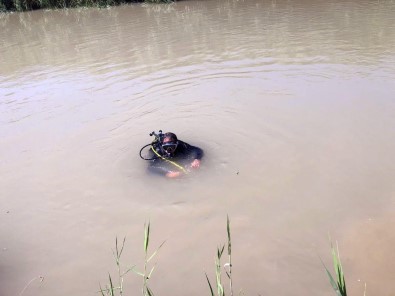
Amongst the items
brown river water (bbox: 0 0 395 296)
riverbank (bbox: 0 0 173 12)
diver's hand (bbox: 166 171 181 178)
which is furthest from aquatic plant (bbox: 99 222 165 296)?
riverbank (bbox: 0 0 173 12)

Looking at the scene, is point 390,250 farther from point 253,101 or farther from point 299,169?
point 253,101

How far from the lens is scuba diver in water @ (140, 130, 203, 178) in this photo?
18.4 feet

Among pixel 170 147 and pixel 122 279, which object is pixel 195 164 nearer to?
pixel 170 147

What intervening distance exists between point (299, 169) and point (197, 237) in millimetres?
1936

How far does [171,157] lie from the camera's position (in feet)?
19.0

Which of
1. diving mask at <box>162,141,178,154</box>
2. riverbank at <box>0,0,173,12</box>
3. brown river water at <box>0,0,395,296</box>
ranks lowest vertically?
brown river water at <box>0,0,395,296</box>

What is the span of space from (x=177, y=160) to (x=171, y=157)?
0.12 m

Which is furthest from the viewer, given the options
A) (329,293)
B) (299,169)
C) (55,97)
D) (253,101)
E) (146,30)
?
(146,30)

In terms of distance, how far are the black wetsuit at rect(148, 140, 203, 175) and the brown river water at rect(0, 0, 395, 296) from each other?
0.79 ft

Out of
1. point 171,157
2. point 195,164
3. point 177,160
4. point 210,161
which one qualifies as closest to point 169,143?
point 171,157

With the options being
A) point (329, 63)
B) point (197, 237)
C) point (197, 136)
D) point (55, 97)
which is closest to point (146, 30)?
point (55, 97)

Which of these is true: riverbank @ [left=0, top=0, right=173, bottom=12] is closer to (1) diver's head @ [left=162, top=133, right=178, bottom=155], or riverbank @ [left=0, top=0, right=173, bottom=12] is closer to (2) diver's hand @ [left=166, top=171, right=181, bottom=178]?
(1) diver's head @ [left=162, top=133, right=178, bottom=155]

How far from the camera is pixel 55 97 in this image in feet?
29.7

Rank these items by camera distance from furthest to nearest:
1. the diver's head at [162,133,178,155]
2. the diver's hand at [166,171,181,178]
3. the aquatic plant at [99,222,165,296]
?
the diver's hand at [166,171,181,178] < the diver's head at [162,133,178,155] < the aquatic plant at [99,222,165,296]
